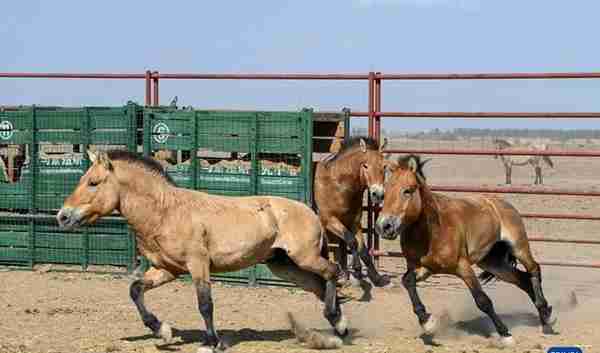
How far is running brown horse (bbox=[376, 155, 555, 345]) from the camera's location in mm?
8906

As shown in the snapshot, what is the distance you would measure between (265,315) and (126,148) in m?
3.42

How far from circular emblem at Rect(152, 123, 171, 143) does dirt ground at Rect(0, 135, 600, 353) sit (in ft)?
5.50

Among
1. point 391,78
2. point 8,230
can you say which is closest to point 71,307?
point 8,230

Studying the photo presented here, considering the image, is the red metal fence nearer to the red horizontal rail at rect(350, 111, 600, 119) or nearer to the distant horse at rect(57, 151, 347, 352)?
the red horizontal rail at rect(350, 111, 600, 119)

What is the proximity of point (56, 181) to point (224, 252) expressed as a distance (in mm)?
5137

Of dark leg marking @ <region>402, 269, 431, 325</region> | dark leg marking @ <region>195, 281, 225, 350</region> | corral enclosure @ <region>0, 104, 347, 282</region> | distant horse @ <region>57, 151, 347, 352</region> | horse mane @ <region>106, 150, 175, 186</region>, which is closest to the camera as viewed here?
dark leg marking @ <region>195, 281, 225, 350</region>

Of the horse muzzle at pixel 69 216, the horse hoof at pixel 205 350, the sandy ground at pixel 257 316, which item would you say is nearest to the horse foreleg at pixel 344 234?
the sandy ground at pixel 257 316

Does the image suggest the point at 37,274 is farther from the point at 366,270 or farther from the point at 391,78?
the point at 391,78

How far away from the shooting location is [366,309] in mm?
10961

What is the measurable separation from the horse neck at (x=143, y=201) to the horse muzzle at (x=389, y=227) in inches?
65.3

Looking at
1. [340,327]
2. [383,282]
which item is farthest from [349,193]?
[340,327]

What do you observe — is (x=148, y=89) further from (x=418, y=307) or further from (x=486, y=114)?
(x=418, y=307)

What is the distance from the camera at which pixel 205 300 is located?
8.46 meters

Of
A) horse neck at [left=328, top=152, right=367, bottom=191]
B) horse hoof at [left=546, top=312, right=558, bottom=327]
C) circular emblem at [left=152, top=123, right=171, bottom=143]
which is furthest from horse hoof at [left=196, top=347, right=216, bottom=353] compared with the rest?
circular emblem at [left=152, top=123, right=171, bottom=143]
